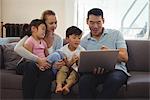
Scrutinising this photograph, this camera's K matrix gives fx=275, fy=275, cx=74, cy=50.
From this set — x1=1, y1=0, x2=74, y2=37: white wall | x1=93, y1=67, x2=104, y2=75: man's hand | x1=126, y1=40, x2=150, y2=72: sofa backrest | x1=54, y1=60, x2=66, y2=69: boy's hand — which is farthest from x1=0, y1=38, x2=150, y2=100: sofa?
x1=1, y1=0, x2=74, y2=37: white wall

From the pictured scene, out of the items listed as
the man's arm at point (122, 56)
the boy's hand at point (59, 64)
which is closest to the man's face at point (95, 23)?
A: the man's arm at point (122, 56)

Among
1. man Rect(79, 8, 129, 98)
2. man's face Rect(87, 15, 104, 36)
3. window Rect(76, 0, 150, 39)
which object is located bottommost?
man Rect(79, 8, 129, 98)

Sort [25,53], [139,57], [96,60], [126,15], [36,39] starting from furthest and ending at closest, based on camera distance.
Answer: [126,15] → [139,57] → [36,39] → [25,53] → [96,60]

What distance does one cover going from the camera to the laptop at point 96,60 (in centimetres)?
207

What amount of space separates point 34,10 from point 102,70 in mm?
2416

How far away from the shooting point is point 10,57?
8.93 feet

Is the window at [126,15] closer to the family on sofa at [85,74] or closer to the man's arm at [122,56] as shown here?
the family on sofa at [85,74]

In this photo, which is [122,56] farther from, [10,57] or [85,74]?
[10,57]

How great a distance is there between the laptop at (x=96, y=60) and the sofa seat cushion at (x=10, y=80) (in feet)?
1.91

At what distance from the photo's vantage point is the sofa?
86.7 inches

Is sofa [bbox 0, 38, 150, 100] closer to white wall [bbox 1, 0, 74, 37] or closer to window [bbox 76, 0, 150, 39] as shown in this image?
white wall [bbox 1, 0, 74, 37]

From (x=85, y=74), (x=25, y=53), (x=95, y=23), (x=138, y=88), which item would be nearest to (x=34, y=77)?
(x=25, y=53)

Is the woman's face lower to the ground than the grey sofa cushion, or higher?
higher

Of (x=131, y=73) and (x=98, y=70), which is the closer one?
(x=98, y=70)
